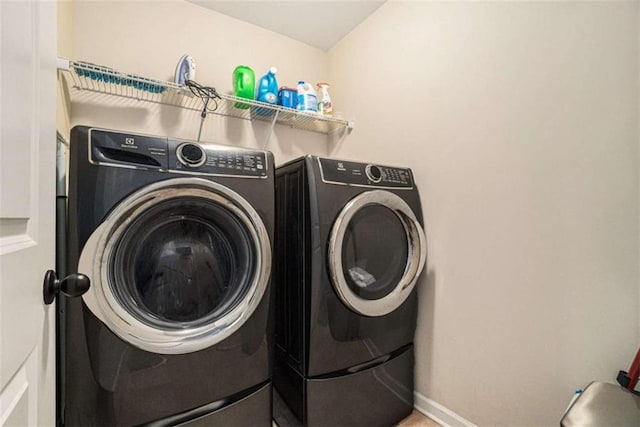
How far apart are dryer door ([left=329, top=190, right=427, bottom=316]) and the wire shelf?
87cm

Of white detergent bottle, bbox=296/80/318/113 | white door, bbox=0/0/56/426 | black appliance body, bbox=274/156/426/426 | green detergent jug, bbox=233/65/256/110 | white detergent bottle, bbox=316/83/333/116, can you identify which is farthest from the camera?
white detergent bottle, bbox=316/83/333/116

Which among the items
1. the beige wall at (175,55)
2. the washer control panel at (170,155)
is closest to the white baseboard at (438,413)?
the washer control panel at (170,155)

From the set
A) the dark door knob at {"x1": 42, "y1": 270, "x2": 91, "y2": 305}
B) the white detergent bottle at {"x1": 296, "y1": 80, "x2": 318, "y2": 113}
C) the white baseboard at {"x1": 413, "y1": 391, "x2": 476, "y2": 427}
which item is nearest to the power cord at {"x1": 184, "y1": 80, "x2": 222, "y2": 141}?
the white detergent bottle at {"x1": 296, "y1": 80, "x2": 318, "y2": 113}

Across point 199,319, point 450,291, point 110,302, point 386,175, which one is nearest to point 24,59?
point 110,302

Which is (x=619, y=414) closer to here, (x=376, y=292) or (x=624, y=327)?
(x=624, y=327)

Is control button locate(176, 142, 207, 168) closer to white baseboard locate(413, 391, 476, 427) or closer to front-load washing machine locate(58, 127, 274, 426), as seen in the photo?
front-load washing machine locate(58, 127, 274, 426)

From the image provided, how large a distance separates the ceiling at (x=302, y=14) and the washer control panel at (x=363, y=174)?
1.15 m

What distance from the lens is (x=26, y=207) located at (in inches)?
19.1

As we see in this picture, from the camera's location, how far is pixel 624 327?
932 mm

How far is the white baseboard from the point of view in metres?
1.35

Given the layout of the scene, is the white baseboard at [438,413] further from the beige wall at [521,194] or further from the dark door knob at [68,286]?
the dark door knob at [68,286]

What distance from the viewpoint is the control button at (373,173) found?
134 centimetres

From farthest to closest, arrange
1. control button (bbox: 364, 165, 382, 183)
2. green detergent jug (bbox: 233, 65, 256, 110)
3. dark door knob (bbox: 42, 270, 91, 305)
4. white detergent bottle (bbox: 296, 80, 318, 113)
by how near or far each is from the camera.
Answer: white detergent bottle (bbox: 296, 80, 318, 113), green detergent jug (bbox: 233, 65, 256, 110), control button (bbox: 364, 165, 382, 183), dark door knob (bbox: 42, 270, 91, 305)

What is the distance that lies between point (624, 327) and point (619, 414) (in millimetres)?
337
